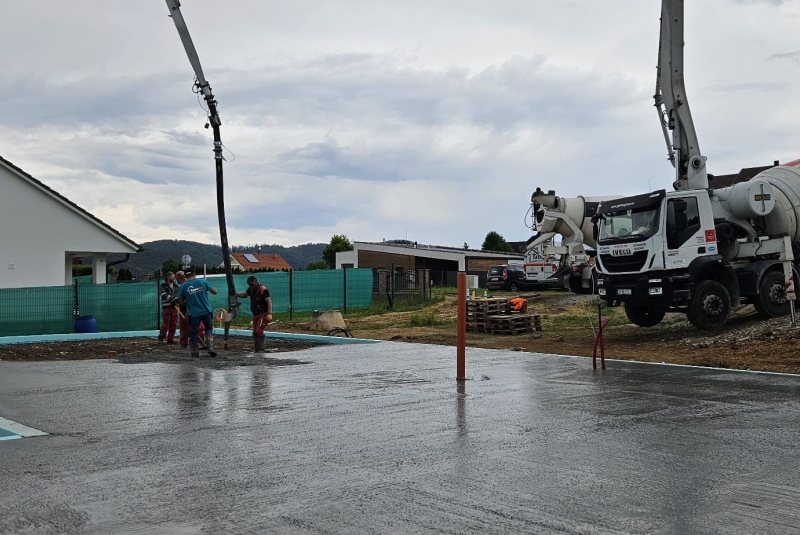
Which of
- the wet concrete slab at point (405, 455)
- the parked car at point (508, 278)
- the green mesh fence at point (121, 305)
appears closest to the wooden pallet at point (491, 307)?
the green mesh fence at point (121, 305)

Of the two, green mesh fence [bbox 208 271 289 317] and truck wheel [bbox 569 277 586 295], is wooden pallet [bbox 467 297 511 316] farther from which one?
green mesh fence [bbox 208 271 289 317]

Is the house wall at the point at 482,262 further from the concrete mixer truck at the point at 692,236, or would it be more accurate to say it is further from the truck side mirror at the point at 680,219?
the truck side mirror at the point at 680,219

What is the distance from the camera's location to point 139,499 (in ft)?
18.5

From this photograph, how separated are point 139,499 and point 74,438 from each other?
267cm

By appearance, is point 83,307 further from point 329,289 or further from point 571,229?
point 571,229

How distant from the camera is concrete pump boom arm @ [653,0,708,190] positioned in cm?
2091

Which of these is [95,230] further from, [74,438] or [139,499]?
[139,499]

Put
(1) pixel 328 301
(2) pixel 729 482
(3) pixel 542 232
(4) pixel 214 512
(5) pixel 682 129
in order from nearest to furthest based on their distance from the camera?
(4) pixel 214 512 → (2) pixel 729 482 → (5) pixel 682 129 → (3) pixel 542 232 → (1) pixel 328 301

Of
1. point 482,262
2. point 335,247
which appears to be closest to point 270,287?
point 482,262

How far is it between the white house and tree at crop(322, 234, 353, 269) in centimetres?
7591

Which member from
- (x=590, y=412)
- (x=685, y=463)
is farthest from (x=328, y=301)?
(x=685, y=463)

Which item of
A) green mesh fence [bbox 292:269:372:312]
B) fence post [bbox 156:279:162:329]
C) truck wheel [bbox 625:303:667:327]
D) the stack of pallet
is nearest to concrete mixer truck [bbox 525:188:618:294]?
the stack of pallet

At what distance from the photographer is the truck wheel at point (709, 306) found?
19422 millimetres

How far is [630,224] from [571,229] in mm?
10787
